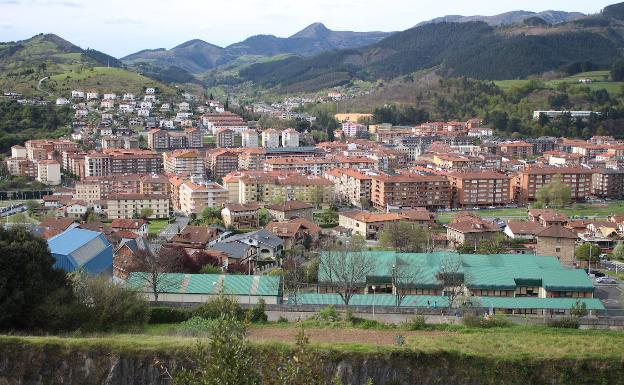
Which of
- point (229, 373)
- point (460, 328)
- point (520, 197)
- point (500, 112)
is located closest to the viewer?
point (229, 373)

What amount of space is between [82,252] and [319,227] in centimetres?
842

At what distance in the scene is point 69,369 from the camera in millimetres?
8180

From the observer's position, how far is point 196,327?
9.57 m

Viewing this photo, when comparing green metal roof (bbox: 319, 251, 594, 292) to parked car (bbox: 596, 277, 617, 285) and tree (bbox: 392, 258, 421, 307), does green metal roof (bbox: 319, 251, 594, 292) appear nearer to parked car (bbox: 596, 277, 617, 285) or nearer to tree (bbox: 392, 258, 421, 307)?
tree (bbox: 392, 258, 421, 307)

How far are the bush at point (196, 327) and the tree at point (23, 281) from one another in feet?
5.92

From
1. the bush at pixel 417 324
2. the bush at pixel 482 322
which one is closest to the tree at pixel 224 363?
the bush at pixel 417 324

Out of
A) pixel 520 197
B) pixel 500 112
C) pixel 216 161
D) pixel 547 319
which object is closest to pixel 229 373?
pixel 547 319

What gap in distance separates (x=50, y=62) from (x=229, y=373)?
174 feet

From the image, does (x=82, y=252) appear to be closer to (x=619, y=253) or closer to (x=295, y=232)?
(x=295, y=232)

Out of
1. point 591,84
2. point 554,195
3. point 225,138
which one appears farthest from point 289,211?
point 591,84

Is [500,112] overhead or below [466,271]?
overhead

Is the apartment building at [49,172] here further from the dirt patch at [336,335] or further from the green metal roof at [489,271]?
the dirt patch at [336,335]

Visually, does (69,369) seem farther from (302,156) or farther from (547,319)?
(302,156)

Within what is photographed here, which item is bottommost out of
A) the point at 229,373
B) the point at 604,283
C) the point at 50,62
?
the point at 604,283
